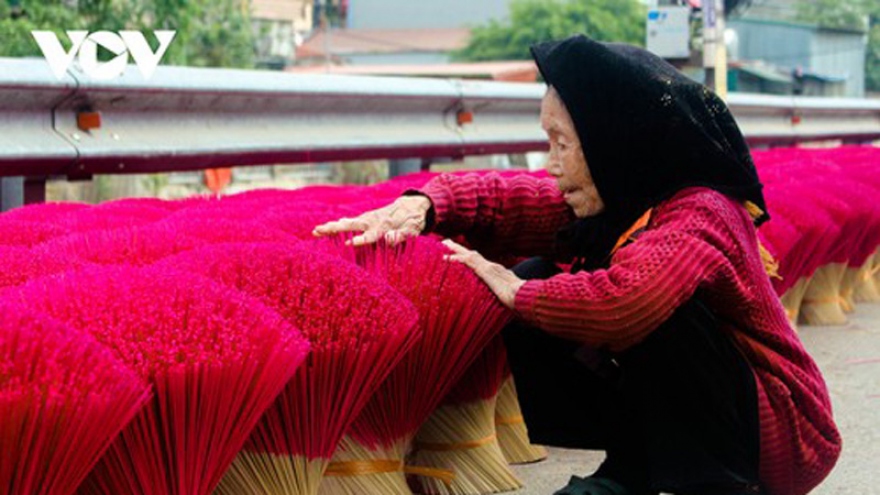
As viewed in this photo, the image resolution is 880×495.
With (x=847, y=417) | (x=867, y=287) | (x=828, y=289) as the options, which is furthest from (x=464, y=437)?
(x=867, y=287)

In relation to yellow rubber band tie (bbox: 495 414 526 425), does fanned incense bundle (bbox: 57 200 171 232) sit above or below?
above

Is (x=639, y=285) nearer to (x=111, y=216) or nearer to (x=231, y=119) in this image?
(x=111, y=216)

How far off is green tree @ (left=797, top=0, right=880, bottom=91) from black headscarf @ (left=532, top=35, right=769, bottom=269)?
7211 cm

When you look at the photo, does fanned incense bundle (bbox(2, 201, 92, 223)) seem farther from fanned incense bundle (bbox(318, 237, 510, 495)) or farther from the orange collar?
the orange collar

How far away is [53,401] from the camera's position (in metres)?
Result: 1.72

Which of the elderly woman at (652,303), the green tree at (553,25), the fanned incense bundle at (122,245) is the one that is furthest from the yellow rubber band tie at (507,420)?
the green tree at (553,25)

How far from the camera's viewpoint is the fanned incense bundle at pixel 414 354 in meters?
2.72

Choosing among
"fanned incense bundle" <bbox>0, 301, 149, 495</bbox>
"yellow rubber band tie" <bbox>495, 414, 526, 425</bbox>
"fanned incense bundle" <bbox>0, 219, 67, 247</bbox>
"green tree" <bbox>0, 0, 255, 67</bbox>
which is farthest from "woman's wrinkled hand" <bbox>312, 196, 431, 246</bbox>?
"green tree" <bbox>0, 0, 255, 67</bbox>

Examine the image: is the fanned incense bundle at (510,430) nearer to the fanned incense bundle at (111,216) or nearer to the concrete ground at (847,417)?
the concrete ground at (847,417)

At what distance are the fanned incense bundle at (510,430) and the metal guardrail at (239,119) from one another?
1.62 meters

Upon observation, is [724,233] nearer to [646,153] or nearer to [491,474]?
[646,153]

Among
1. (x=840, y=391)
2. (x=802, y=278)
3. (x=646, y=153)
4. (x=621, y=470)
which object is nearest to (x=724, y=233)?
(x=646, y=153)

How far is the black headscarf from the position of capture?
2.86m

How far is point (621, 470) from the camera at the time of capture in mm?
3025
